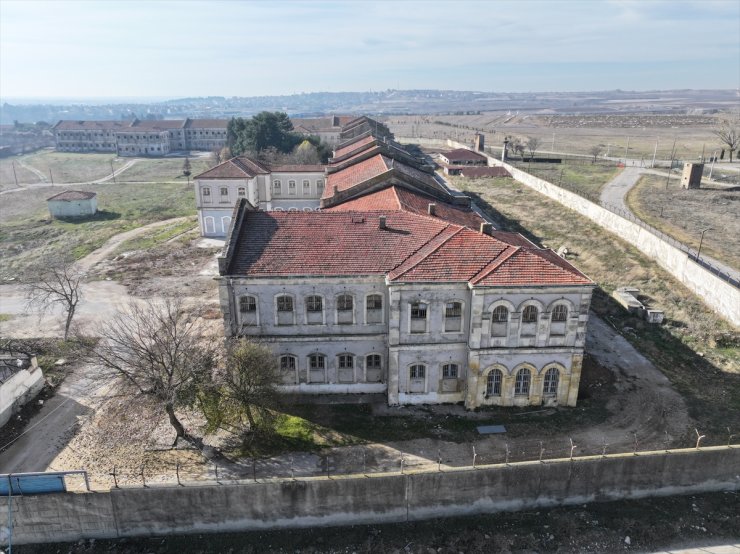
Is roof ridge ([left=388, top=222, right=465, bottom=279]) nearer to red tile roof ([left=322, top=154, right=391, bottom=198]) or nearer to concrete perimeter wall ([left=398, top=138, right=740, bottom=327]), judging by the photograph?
red tile roof ([left=322, top=154, right=391, bottom=198])

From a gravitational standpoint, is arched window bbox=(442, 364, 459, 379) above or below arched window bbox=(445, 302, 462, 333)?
below

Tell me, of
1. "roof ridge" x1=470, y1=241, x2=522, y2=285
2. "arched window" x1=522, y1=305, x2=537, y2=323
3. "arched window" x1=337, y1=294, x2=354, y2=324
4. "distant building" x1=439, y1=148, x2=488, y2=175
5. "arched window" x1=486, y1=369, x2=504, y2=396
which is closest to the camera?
"roof ridge" x1=470, y1=241, x2=522, y2=285

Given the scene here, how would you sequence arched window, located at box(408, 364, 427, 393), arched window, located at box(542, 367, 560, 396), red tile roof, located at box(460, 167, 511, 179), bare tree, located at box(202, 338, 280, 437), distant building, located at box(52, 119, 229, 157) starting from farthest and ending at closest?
distant building, located at box(52, 119, 229, 157), red tile roof, located at box(460, 167, 511, 179), arched window, located at box(408, 364, 427, 393), arched window, located at box(542, 367, 560, 396), bare tree, located at box(202, 338, 280, 437)

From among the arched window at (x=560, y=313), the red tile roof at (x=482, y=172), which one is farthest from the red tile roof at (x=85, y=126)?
the arched window at (x=560, y=313)

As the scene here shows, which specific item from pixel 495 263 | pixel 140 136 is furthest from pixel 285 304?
pixel 140 136

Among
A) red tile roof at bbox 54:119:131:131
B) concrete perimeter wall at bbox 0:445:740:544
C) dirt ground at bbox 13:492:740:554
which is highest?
red tile roof at bbox 54:119:131:131

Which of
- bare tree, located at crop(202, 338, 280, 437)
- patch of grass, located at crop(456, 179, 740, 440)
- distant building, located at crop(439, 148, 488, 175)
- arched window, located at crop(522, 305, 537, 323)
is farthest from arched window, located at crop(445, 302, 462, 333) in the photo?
distant building, located at crop(439, 148, 488, 175)

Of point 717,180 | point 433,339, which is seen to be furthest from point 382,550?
point 717,180

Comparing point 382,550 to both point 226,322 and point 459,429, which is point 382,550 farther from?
point 226,322
